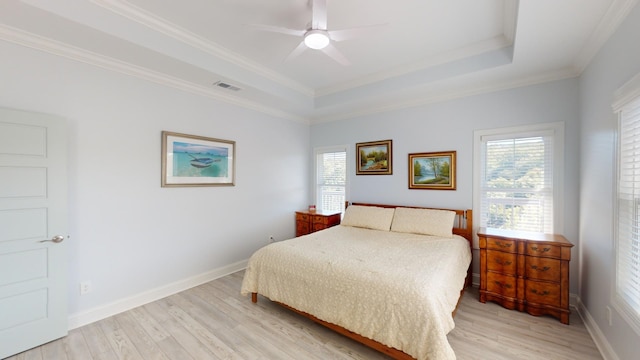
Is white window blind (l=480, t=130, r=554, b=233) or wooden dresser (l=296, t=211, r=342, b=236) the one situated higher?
white window blind (l=480, t=130, r=554, b=233)

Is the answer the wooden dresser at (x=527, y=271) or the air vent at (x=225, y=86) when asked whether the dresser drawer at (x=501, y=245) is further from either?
the air vent at (x=225, y=86)

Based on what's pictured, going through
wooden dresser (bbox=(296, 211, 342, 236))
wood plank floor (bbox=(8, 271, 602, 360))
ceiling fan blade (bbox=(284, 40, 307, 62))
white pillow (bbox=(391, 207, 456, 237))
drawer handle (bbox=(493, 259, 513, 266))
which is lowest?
wood plank floor (bbox=(8, 271, 602, 360))

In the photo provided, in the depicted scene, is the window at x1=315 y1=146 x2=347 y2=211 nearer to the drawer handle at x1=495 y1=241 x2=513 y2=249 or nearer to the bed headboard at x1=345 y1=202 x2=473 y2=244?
the bed headboard at x1=345 y1=202 x2=473 y2=244

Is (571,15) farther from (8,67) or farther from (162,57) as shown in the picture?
(8,67)

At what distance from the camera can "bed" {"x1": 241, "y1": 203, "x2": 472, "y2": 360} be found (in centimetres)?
176

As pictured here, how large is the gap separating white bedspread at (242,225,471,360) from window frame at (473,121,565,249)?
0.64 m

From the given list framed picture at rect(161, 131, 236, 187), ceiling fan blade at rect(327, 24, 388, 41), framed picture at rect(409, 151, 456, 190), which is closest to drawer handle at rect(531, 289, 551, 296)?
framed picture at rect(409, 151, 456, 190)

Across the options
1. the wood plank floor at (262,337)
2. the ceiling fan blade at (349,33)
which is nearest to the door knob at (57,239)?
the wood plank floor at (262,337)

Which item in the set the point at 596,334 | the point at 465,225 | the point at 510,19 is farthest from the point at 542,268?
the point at 510,19

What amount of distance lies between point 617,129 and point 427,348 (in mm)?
2155

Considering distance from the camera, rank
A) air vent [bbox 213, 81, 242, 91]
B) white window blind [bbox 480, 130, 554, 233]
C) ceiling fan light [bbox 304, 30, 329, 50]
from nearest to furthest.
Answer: ceiling fan light [bbox 304, 30, 329, 50]
white window blind [bbox 480, 130, 554, 233]
air vent [bbox 213, 81, 242, 91]

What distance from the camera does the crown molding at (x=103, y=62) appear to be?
214 centimetres

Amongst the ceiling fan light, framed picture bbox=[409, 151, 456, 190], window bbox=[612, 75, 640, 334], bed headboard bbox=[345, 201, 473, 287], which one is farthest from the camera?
framed picture bbox=[409, 151, 456, 190]

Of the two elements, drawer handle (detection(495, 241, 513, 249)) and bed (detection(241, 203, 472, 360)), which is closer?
bed (detection(241, 203, 472, 360))
